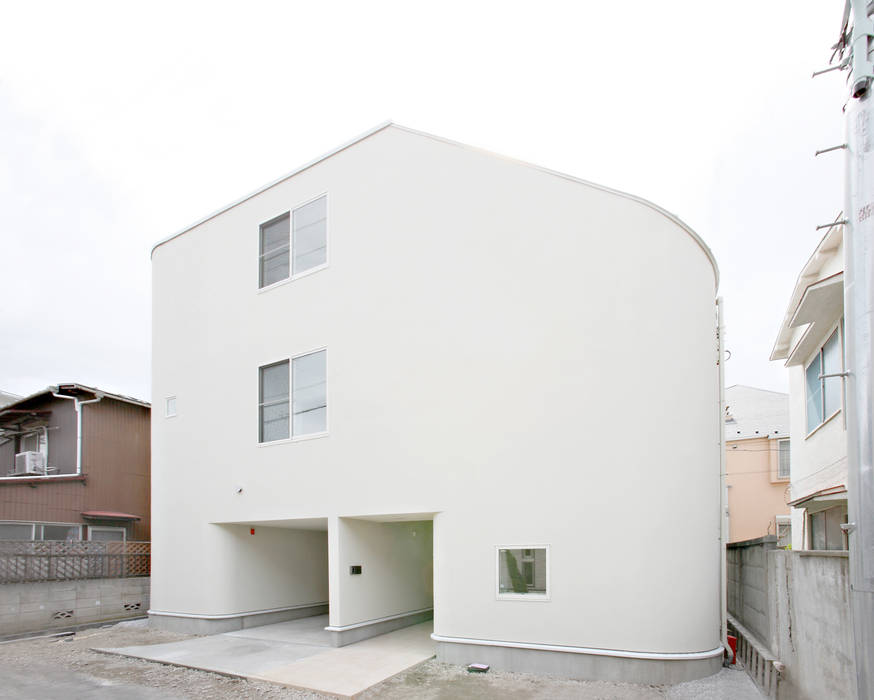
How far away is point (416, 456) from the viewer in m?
8.63

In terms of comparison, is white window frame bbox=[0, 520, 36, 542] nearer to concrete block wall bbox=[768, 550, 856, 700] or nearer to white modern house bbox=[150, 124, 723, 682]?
white modern house bbox=[150, 124, 723, 682]

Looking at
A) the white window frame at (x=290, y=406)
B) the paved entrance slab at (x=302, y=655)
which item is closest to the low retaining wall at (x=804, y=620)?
the paved entrance slab at (x=302, y=655)

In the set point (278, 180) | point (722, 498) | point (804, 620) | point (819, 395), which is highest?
point (278, 180)

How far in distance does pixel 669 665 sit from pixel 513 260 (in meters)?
4.95

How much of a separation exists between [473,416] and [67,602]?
29.9 ft

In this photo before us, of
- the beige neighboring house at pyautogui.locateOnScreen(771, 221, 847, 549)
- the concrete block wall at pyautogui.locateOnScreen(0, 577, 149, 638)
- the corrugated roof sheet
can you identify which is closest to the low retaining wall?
the beige neighboring house at pyautogui.locateOnScreen(771, 221, 847, 549)

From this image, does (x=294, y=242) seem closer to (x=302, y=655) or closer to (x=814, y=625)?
(x=302, y=655)

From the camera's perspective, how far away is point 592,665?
716 centimetres

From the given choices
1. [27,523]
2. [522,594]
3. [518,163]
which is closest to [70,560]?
[27,523]

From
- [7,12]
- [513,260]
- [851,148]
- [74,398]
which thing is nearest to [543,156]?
[513,260]

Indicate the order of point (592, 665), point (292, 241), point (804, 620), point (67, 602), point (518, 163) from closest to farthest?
point (804, 620)
point (592, 665)
point (518, 163)
point (292, 241)
point (67, 602)

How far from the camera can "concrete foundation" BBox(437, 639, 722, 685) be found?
6.98 m

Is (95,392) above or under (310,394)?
above

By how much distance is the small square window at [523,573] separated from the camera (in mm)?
7574
